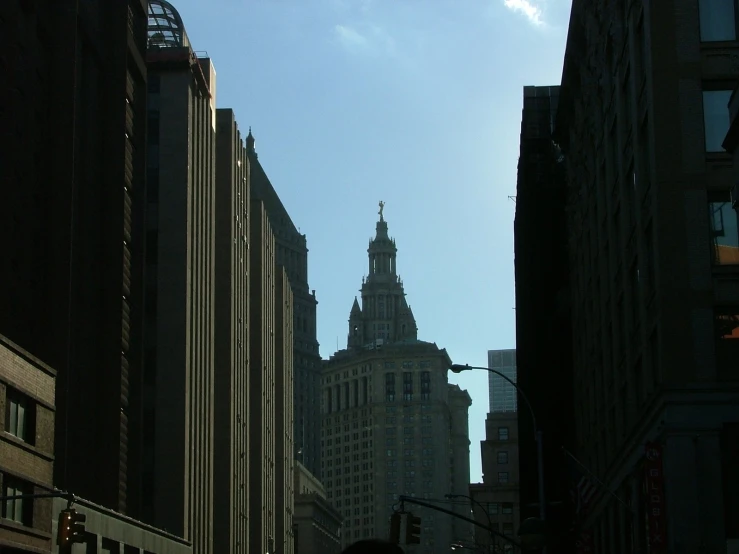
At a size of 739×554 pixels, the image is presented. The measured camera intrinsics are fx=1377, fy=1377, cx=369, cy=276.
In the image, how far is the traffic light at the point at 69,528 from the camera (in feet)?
102

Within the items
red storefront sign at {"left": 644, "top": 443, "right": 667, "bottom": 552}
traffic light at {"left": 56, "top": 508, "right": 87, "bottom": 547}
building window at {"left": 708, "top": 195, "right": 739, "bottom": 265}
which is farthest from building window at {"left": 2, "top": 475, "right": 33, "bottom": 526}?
building window at {"left": 708, "top": 195, "right": 739, "bottom": 265}

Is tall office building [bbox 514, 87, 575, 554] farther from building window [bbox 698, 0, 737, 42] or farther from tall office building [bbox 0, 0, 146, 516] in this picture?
building window [bbox 698, 0, 737, 42]

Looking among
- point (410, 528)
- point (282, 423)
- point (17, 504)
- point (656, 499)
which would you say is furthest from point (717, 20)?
point (282, 423)

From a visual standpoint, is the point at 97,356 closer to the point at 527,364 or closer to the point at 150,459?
the point at 150,459

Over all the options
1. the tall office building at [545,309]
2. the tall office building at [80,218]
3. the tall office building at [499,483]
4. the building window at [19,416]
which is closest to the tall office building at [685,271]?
the building window at [19,416]

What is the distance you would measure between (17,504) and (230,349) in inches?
2263

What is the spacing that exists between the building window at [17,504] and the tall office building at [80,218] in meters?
0.59

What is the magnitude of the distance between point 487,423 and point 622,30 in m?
108

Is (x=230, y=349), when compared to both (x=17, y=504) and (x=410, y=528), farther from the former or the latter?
(x=410, y=528)

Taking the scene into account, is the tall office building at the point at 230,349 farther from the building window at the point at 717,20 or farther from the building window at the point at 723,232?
the building window at the point at 717,20

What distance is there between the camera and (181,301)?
86.5 metres

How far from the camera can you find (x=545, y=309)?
289ft

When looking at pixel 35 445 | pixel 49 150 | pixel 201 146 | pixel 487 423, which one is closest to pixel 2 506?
pixel 35 445

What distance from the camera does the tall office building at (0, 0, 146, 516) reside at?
5488 centimetres
